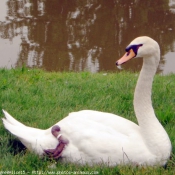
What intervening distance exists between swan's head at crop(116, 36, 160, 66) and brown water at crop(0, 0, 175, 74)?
470 centimetres

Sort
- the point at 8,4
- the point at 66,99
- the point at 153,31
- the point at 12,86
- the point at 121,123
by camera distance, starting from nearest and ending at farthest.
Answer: the point at 121,123
the point at 66,99
the point at 12,86
the point at 153,31
the point at 8,4

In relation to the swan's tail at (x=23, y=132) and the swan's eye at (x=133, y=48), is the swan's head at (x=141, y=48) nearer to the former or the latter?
the swan's eye at (x=133, y=48)

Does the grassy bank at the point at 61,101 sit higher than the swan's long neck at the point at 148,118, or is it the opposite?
the swan's long neck at the point at 148,118

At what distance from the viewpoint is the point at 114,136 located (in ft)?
11.5

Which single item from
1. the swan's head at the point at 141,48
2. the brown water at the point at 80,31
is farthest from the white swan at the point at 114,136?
the brown water at the point at 80,31

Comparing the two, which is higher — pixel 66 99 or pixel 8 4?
pixel 8 4

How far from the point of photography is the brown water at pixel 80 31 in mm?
8789

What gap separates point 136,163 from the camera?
134 inches

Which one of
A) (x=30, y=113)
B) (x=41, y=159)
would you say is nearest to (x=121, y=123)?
(x=41, y=159)

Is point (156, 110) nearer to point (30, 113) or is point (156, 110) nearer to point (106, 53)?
point (30, 113)

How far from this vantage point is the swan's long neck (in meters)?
3.53

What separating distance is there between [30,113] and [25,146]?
0.80m

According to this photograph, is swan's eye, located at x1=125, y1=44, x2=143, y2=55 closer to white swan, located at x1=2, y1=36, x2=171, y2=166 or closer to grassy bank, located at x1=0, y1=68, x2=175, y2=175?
white swan, located at x1=2, y1=36, x2=171, y2=166

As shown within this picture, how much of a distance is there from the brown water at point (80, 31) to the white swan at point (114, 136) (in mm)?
4560
